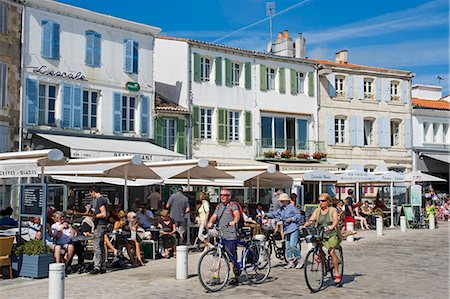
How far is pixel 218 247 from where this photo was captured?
9.53 meters

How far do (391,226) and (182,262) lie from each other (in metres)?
15.4

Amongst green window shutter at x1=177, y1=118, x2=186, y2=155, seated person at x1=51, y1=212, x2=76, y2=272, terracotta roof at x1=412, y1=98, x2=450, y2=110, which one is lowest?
seated person at x1=51, y1=212, x2=76, y2=272

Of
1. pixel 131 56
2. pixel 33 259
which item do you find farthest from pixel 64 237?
pixel 131 56

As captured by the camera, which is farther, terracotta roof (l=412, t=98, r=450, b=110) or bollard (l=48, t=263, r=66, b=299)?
terracotta roof (l=412, t=98, r=450, b=110)

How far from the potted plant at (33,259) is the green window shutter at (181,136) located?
50.5 feet

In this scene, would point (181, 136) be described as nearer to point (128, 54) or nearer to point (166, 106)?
point (166, 106)

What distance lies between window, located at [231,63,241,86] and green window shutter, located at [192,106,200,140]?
2.68 meters

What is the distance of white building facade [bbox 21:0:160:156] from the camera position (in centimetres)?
2110

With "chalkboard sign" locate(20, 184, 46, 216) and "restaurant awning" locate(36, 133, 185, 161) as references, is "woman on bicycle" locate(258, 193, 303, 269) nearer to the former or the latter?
"chalkboard sign" locate(20, 184, 46, 216)

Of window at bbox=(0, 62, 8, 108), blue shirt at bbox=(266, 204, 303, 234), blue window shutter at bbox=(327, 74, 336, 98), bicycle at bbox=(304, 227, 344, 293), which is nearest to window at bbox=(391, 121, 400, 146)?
blue window shutter at bbox=(327, 74, 336, 98)

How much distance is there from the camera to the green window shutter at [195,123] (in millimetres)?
26484

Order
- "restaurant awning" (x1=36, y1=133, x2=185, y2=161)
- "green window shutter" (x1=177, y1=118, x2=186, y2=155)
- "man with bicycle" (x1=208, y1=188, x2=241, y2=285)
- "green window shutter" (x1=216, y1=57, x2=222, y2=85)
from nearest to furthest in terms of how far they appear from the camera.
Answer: "man with bicycle" (x1=208, y1=188, x2=241, y2=285) < "restaurant awning" (x1=36, y1=133, x2=185, y2=161) < "green window shutter" (x1=177, y1=118, x2=186, y2=155) < "green window shutter" (x1=216, y1=57, x2=222, y2=85)

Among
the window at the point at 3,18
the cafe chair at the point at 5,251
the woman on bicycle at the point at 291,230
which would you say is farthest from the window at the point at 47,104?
the woman on bicycle at the point at 291,230

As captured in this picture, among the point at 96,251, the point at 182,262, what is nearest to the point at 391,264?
the point at 182,262
